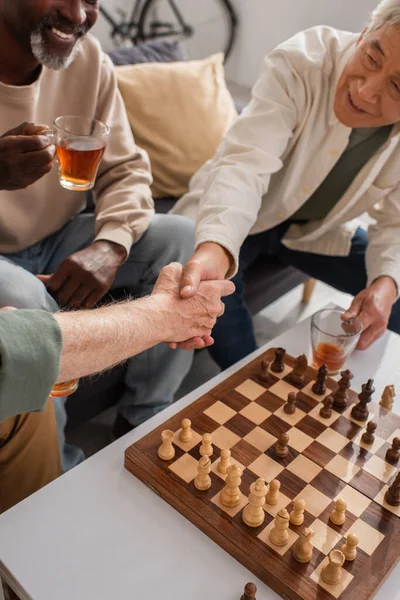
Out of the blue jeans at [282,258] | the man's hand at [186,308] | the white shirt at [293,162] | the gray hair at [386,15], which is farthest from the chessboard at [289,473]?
the gray hair at [386,15]

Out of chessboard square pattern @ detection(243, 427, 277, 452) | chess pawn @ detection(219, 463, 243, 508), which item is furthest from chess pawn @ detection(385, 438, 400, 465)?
chess pawn @ detection(219, 463, 243, 508)

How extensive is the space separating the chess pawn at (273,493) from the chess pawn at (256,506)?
4 centimetres

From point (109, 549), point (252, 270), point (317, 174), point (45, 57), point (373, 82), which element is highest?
point (373, 82)

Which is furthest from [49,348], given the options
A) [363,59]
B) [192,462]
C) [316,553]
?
[363,59]

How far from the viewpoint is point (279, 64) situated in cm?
166

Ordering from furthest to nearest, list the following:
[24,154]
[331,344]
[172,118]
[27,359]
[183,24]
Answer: [183,24] < [172,118] < [331,344] < [24,154] < [27,359]

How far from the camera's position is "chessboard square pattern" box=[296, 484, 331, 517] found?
41.8 inches

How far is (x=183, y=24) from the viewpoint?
198 inches

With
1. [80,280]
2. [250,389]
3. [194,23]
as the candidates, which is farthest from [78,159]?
[194,23]

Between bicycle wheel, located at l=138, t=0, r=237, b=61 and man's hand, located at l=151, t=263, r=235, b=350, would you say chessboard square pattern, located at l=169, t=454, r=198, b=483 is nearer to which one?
man's hand, located at l=151, t=263, r=235, b=350

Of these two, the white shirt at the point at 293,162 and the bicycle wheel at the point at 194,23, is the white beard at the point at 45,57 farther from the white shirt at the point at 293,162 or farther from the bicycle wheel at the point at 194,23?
the bicycle wheel at the point at 194,23

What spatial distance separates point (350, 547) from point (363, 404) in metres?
0.38

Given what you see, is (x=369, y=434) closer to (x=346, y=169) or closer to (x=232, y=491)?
(x=232, y=491)

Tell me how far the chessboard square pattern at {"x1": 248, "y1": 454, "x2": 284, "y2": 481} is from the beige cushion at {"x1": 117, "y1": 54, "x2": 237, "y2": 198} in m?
1.37
